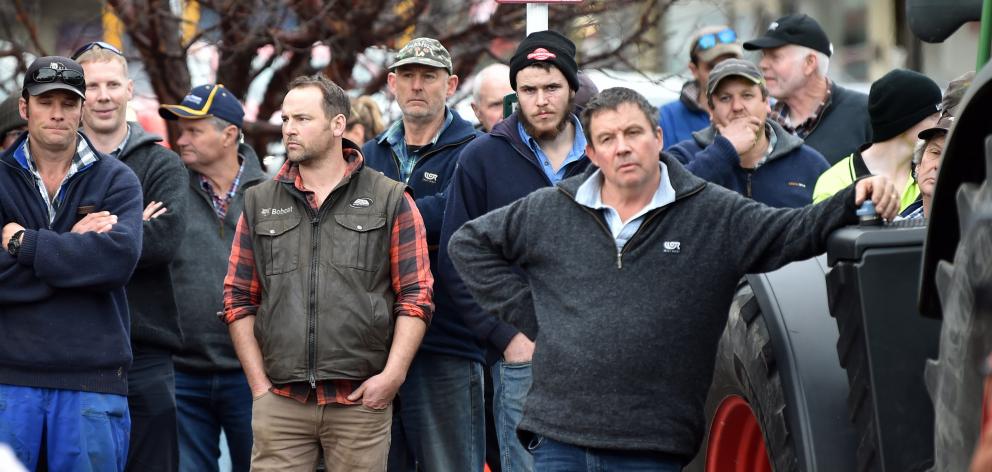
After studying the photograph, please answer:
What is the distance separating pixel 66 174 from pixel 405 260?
1.31m

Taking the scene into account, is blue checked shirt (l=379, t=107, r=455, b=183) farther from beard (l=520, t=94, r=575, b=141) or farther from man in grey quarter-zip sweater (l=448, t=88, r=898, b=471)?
man in grey quarter-zip sweater (l=448, t=88, r=898, b=471)

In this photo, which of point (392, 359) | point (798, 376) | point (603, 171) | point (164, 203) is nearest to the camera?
point (798, 376)

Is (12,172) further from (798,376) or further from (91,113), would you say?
(798,376)

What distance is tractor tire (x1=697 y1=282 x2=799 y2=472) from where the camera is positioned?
4387 mm

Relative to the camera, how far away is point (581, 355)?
4582 millimetres

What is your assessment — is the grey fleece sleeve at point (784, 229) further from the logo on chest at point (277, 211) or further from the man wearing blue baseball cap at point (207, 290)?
the man wearing blue baseball cap at point (207, 290)

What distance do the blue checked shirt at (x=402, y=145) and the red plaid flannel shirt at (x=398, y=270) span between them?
66 cm

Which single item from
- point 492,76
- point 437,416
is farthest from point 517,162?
point 492,76

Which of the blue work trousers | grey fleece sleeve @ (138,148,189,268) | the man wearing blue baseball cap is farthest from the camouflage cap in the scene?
the blue work trousers

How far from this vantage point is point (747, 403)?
4.72 m

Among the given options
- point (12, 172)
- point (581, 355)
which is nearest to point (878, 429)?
point (581, 355)

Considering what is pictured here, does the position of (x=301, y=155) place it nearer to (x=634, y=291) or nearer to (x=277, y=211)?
(x=277, y=211)

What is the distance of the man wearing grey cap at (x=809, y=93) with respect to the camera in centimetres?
756

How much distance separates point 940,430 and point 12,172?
3.71 metres
